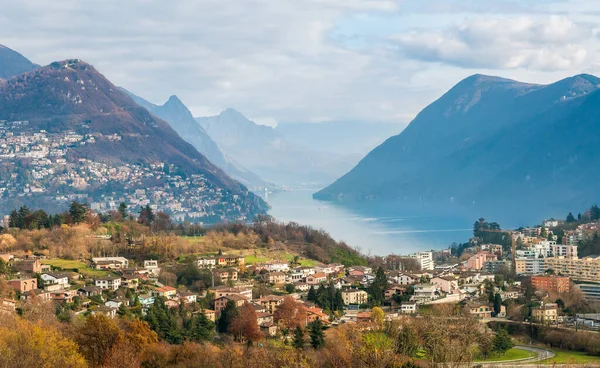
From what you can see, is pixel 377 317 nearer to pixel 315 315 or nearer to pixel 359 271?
pixel 315 315

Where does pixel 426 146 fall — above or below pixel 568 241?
above

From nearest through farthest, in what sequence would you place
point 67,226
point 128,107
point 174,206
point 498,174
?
1. point 67,226
2. point 174,206
3. point 128,107
4. point 498,174

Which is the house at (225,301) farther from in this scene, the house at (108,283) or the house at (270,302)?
the house at (108,283)

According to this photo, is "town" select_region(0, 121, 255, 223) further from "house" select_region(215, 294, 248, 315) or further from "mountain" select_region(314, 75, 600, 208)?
"house" select_region(215, 294, 248, 315)

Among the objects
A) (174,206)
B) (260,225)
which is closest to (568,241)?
(260,225)

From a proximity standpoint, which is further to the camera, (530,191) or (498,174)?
(498,174)

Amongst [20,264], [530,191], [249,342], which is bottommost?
[249,342]

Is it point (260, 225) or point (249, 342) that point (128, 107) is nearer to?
point (260, 225)

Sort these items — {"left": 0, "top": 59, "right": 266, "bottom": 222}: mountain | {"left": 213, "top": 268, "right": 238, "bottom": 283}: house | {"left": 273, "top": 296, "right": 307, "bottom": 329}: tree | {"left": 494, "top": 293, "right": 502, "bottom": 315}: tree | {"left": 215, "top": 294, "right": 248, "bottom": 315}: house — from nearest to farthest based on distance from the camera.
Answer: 1. {"left": 273, "top": 296, "right": 307, "bottom": 329}: tree
2. {"left": 215, "top": 294, "right": 248, "bottom": 315}: house
3. {"left": 494, "top": 293, "right": 502, "bottom": 315}: tree
4. {"left": 213, "top": 268, "right": 238, "bottom": 283}: house
5. {"left": 0, "top": 59, "right": 266, "bottom": 222}: mountain

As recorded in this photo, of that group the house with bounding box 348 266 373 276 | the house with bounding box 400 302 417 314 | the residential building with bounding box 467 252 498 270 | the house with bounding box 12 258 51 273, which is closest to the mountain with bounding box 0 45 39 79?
the residential building with bounding box 467 252 498 270
